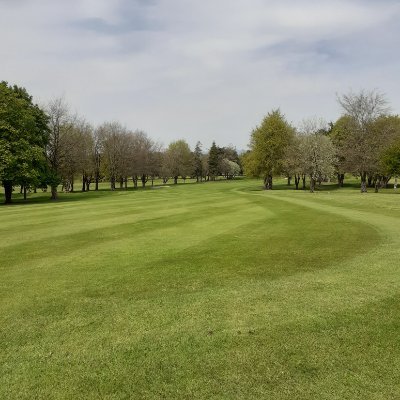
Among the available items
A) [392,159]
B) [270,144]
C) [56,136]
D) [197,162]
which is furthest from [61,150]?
[197,162]

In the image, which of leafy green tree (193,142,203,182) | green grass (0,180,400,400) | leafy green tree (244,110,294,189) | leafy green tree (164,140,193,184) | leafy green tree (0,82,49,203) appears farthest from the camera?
leafy green tree (193,142,203,182)

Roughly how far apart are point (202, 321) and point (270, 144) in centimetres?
7579

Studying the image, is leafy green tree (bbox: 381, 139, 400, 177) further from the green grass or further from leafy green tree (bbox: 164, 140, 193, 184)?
leafy green tree (bbox: 164, 140, 193, 184)

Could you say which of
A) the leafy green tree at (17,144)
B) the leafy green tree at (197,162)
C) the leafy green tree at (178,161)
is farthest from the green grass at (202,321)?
the leafy green tree at (197,162)

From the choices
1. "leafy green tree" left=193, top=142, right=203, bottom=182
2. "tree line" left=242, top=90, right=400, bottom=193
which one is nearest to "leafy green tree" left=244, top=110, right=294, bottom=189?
"tree line" left=242, top=90, right=400, bottom=193

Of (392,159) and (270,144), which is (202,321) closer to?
(392,159)

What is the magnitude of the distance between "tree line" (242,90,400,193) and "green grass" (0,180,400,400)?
5489 centimetres

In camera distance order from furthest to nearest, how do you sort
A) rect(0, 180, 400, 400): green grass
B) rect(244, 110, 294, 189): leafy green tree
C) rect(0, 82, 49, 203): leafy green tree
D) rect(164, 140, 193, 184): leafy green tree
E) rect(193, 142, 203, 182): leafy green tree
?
rect(193, 142, 203, 182): leafy green tree, rect(164, 140, 193, 184): leafy green tree, rect(244, 110, 294, 189): leafy green tree, rect(0, 82, 49, 203): leafy green tree, rect(0, 180, 400, 400): green grass

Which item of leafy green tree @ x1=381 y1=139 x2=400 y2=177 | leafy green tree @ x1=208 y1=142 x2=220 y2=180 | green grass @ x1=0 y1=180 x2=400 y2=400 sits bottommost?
green grass @ x1=0 y1=180 x2=400 y2=400

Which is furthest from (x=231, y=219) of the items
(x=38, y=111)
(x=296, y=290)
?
(x=38, y=111)

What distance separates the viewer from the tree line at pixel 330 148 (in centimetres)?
6356

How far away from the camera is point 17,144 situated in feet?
163

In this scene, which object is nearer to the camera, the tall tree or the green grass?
the green grass

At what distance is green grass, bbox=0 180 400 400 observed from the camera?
5355 mm
